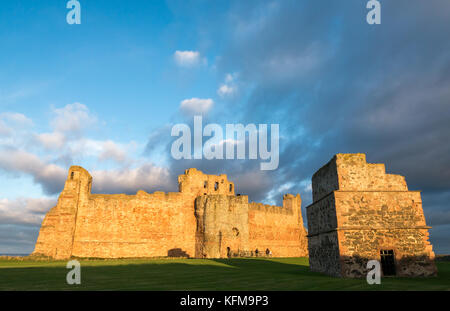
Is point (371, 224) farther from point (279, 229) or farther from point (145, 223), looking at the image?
point (279, 229)

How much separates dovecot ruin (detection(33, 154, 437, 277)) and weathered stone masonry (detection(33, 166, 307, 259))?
93mm

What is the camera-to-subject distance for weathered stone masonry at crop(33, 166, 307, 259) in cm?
2884

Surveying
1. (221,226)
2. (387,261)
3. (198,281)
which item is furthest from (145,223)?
(387,261)

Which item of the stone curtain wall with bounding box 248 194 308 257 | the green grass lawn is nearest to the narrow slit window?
the green grass lawn

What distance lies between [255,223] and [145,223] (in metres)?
13.4

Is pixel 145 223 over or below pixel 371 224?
over

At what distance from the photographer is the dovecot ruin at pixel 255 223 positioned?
13.5 m

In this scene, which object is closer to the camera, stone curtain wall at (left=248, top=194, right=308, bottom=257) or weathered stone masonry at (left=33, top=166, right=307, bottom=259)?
weathered stone masonry at (left=33, top=166, right=307, bottom=259)

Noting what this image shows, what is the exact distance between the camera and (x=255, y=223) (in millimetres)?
37625

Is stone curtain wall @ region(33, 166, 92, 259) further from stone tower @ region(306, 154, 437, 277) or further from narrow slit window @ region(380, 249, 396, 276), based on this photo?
narrow slit window @ region(380, 249, 396, 276)

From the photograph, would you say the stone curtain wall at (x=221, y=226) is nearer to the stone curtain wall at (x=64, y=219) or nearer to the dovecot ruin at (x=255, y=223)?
the dovecot ruin at (x=255, y=223)

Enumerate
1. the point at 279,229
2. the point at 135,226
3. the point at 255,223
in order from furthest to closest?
the point at 279,229
the point at 255,223
the point at 135,226
